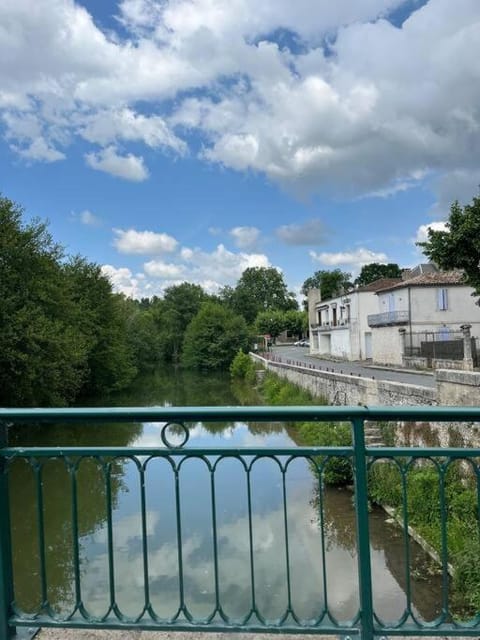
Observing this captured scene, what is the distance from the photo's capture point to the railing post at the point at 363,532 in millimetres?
2164

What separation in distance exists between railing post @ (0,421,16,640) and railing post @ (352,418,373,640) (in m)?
1.58

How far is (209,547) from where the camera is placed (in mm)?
8625

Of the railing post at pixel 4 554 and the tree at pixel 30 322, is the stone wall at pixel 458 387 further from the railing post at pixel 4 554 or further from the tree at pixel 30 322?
the tree at pixel 30 322

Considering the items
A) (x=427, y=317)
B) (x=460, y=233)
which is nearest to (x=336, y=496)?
(x=460, y=233)

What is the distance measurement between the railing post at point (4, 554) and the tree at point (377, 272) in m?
75.3

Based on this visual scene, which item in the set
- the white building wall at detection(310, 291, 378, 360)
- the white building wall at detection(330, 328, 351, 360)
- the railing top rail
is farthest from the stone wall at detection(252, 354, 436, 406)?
the white building wall at detection(330, 328, 351, 360)

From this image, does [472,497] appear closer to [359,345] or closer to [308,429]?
[308,429]

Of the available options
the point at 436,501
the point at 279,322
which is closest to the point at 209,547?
the point at 436,501

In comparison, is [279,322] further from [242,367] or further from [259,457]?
[259,457]

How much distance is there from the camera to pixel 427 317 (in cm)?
2959

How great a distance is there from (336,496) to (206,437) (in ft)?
30.8

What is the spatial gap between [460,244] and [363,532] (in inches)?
546

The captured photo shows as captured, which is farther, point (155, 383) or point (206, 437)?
point (155, 383)

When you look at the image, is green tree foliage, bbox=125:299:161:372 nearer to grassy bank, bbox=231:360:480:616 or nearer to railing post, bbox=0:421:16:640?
grassy bank, bbox=231:360:480:616
